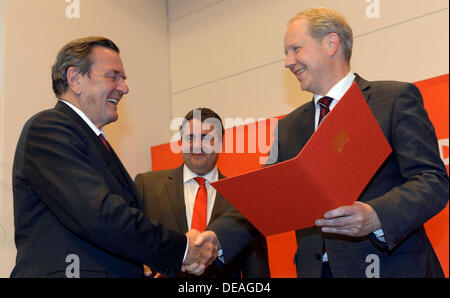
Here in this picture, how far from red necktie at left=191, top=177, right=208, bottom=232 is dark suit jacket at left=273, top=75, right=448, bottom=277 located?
1.00m

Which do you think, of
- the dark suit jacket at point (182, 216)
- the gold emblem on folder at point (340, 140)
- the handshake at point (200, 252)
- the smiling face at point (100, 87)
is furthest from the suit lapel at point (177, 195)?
the gold emblem on folder at point (340, 140)

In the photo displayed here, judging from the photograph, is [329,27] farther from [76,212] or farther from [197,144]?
[76,212]

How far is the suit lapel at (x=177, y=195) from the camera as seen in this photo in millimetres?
3258

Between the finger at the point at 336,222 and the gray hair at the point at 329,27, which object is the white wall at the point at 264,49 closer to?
the gray hair at the point at 329,27

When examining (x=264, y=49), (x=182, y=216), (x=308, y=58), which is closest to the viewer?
(x=308, y=58)

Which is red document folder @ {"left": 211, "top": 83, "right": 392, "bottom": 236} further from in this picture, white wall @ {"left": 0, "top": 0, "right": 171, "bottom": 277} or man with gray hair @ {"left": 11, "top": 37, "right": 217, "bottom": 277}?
white wall @ {"left": 0, "top": 0, "right": 171, "bottom": 277}

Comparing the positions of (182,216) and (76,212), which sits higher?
(76,212)

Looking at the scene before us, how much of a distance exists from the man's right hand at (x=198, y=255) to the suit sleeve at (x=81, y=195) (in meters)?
0.30

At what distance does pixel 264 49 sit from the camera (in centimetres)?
511

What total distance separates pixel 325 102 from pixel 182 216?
129 cm

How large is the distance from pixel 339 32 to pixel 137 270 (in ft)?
4.97

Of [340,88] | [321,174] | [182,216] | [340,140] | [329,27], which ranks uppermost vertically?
[329,27]

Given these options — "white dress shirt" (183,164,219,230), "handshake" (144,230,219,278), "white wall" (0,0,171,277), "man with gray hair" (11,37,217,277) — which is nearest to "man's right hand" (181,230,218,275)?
"handshake" (144,230,219,278)

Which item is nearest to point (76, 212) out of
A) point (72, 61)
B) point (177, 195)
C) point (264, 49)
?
point (72, 61)
